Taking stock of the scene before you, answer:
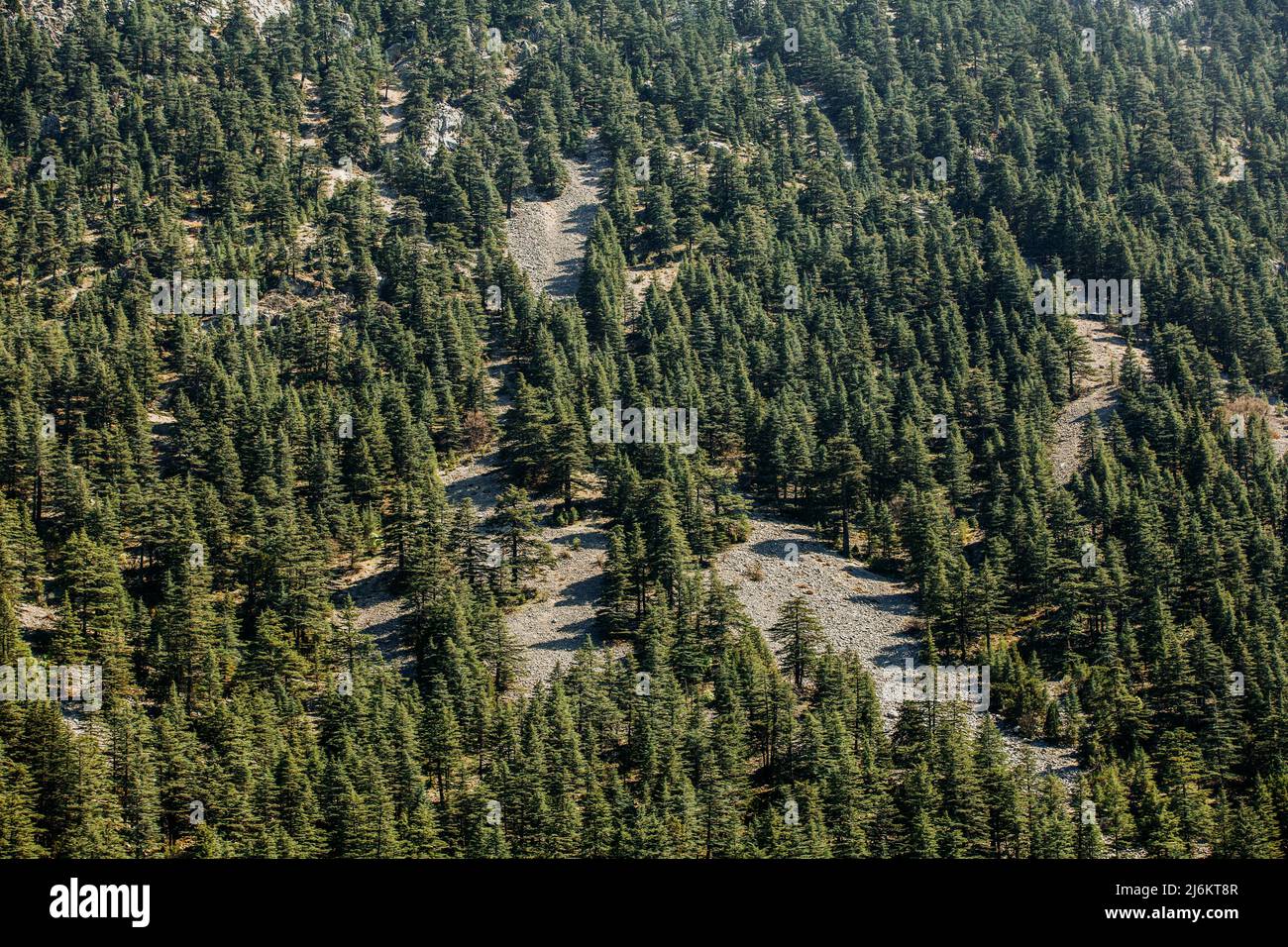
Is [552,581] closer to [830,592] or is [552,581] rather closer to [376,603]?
[376,603]

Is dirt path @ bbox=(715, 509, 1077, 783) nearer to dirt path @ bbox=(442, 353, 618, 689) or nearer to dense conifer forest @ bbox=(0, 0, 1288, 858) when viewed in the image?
dense conifer forest @ bbox=(0, 0, 1288, 858)

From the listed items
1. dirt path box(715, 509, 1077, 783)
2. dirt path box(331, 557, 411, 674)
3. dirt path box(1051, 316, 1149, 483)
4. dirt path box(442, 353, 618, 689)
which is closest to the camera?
dirt path box(331, 557, 411, 674)

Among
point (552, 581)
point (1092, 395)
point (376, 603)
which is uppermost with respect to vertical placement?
point (1092, 395)

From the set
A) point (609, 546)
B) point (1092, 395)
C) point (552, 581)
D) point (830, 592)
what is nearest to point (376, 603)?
point (552, 581)

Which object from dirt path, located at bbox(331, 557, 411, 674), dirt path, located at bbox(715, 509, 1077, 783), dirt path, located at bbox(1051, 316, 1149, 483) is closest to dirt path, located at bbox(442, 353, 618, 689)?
dirt path, located at bbox(331, 557, 411, 674)

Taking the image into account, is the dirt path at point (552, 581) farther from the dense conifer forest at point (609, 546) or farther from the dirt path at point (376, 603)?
the dirt path at point (376, 603)

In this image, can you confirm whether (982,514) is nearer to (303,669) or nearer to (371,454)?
(371,454)

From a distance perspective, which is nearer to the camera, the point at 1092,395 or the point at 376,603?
the point at 376,603

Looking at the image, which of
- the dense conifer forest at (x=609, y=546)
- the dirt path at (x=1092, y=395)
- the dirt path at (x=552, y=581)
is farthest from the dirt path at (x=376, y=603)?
the dirt path at (x=1092, y=395)

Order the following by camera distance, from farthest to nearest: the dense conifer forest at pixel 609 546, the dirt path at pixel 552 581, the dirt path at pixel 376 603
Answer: the dirt path at pixel 552 581, the dirt path at pixel 376 603, the dense conifer forest at pixel 609 546
